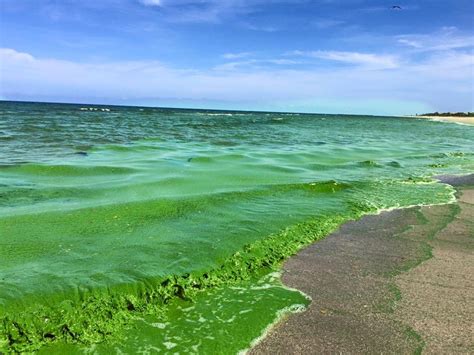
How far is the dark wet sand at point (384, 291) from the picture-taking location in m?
3.62

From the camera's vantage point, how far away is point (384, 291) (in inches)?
181

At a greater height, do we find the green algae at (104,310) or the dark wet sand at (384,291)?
the dark wet sand at (384,291)

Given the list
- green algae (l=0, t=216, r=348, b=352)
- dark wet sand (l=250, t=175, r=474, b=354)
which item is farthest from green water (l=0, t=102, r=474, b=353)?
dark wet sand (l=250, t=175, r=474, b=354)

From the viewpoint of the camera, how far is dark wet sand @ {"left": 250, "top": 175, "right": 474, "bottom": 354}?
3.62 metres

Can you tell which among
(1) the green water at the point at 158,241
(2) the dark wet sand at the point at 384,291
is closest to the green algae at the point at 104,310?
(1) the green water at the point at 158,241

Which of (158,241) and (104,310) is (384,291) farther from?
(158,241)

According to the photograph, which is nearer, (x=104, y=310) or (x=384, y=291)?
(x=104, y=310)

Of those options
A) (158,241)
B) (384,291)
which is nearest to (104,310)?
(158,241)

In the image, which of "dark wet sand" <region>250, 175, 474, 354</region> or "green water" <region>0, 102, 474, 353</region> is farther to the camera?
"green water" <region>0, 102, 474, 353</region>

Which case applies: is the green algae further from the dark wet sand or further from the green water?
the dark wet sand

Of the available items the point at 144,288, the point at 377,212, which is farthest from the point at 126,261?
the point at 377,212

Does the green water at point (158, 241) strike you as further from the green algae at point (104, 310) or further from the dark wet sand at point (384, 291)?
the dark wet sand at point (384, 291)

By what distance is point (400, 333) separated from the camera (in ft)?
12.3

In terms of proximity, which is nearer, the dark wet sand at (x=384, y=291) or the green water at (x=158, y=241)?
the dark wet sand at (x=384, y=291)
